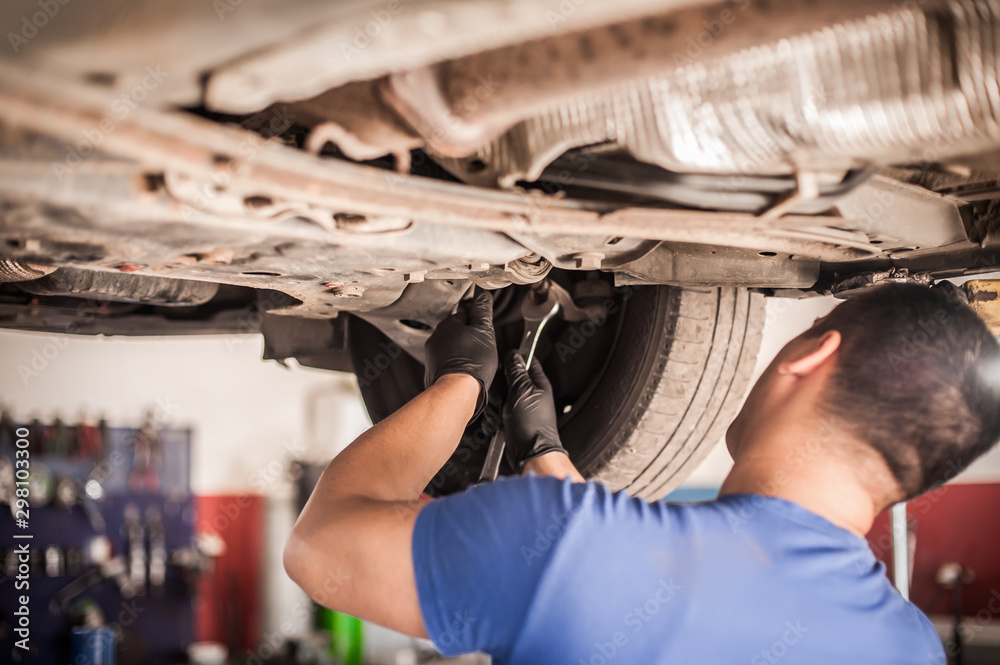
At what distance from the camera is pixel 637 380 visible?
1608mm

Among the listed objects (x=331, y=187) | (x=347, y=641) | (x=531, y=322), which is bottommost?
(x=347, y=641)

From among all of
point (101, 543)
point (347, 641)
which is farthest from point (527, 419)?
point (347, 641)

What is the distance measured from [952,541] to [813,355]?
5003 millimetres

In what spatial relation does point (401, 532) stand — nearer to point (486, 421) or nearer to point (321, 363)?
point (486, 421)

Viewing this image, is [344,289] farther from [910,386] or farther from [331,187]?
[910,386]

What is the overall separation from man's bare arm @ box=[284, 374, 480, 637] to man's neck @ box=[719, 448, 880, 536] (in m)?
0.46

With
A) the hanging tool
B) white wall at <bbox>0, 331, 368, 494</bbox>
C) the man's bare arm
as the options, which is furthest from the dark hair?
white wall at <bbox>0, 331, 368, 494</bbox>

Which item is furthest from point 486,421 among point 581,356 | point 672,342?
point 672,342

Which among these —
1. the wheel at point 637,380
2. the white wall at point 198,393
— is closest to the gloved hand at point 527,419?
the wheel at point 637,380

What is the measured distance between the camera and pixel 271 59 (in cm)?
63

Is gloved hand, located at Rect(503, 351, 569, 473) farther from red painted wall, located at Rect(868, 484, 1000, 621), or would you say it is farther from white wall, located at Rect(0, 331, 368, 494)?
red painted wall, located at Rect(868, 484, 1000, 621)

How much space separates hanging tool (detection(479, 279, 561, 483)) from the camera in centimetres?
159

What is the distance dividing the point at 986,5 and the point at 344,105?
2.04 feet

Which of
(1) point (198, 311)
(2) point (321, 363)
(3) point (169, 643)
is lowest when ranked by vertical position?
(3) point (169, 643)
